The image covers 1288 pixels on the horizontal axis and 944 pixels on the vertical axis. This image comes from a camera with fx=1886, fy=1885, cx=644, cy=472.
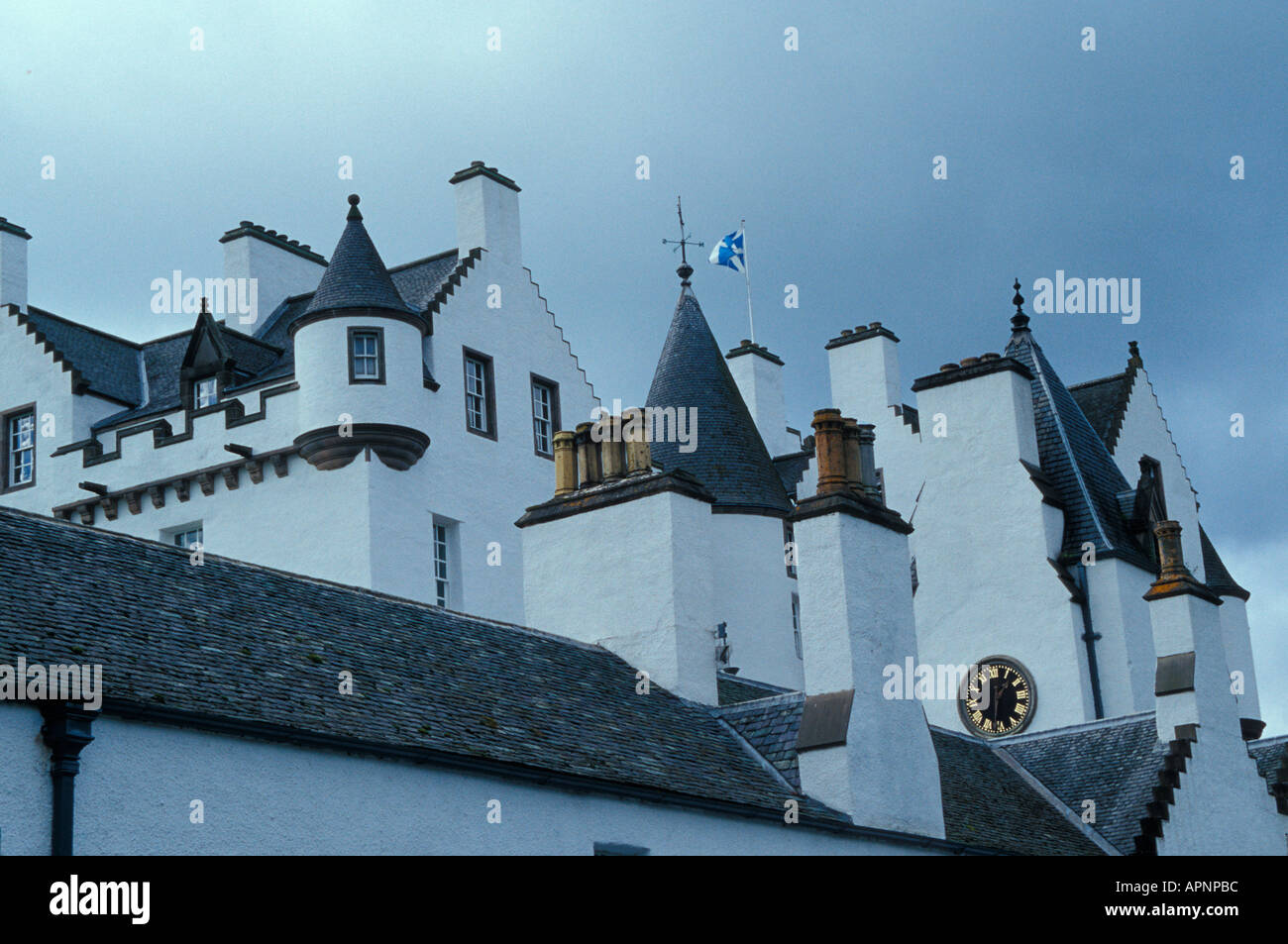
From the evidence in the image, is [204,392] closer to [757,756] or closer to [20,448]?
[20,448]

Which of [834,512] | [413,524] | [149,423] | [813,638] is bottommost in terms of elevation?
[813,638]

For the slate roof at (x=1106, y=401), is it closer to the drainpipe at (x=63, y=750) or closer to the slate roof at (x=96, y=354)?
the slate roof at (x=96, y=354)

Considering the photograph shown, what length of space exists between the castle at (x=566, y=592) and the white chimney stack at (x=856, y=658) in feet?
0.17

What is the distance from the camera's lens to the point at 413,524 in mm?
33375

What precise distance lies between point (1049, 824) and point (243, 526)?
15.9 meters

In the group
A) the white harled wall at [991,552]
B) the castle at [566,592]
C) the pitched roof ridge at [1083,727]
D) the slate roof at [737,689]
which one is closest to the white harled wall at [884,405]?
the castle at [566,592]

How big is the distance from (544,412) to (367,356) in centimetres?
561

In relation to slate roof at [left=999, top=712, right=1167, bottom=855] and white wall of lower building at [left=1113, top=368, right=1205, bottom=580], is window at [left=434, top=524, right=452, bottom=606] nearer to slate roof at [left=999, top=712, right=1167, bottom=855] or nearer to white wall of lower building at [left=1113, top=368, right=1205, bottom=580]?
slate roof at [left=999, top=712, right=1167, bottom=855]

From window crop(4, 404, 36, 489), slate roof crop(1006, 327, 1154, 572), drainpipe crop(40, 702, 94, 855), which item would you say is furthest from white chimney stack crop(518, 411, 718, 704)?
window crop(4, 404, 36, 489)

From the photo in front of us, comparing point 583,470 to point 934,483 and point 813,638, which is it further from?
point 934,483
